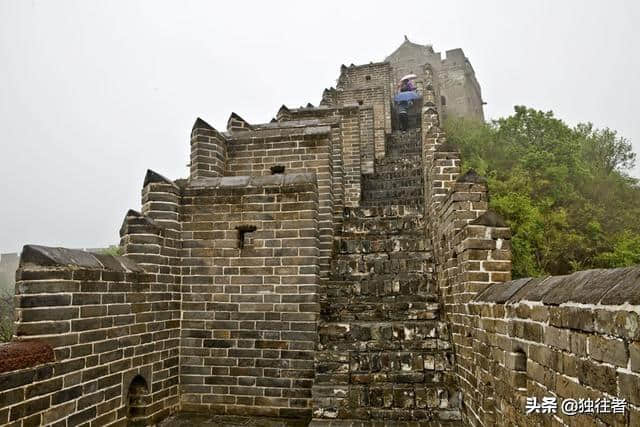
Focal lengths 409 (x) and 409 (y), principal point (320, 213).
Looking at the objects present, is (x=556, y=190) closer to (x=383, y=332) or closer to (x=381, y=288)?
(x=381, y=288)

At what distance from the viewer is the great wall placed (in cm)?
272

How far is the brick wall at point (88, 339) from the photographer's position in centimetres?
370

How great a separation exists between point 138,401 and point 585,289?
5.28m

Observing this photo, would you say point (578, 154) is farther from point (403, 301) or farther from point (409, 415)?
point (409, 415)

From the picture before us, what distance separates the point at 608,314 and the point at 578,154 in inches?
523

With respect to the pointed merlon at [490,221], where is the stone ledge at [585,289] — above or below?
below

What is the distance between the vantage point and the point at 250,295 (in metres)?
6.20

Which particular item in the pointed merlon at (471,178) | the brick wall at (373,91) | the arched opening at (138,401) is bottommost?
the arched opening at (138,401)

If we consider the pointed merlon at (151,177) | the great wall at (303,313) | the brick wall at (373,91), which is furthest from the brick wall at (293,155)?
the brick wall at (373,91)

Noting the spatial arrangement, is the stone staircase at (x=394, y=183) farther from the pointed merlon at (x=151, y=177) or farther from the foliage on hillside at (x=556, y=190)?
the pointed merlon at (x=151, y=177)

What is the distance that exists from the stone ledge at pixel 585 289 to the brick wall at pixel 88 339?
412 cm

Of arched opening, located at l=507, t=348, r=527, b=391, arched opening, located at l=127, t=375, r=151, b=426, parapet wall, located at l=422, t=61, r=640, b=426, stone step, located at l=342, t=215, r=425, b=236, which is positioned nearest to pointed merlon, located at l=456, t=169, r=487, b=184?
parapet wall, located at l=422, t=61, r=640, b=426

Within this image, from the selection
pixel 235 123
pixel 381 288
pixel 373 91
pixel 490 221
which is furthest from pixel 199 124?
pixel 373 91

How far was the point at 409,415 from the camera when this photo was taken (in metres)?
5.15
